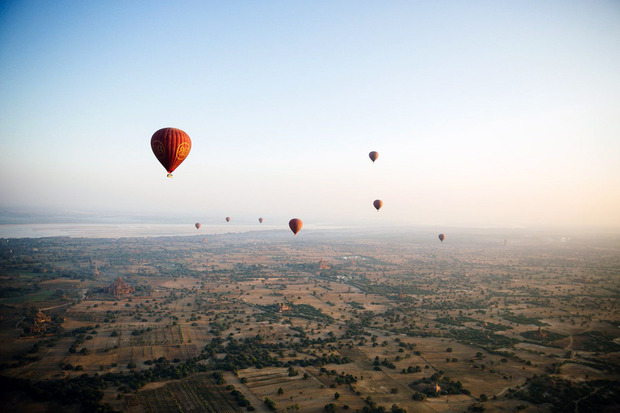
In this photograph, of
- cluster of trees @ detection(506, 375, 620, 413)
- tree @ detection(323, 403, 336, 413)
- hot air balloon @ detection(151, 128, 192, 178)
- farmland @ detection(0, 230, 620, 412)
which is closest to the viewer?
tree @ detection(323, 403, 336, 413)

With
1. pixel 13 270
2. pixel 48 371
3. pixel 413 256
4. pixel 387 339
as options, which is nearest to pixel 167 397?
pixel 48 371

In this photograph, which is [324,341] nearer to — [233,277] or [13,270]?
[233,277]

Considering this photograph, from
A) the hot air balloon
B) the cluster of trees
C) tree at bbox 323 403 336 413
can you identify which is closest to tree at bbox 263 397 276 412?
tree at bbox 323 403 336 413

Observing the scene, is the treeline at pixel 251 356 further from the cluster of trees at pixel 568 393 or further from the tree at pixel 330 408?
the cluster of trees at pixel 568 393

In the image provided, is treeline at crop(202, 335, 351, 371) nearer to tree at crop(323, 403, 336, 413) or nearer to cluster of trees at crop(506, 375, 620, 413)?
tree at crop(323, 403, 336, 413)

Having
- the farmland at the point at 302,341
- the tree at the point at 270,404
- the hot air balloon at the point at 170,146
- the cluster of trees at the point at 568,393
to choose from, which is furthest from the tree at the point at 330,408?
the hot air balloon at the point at 170,146

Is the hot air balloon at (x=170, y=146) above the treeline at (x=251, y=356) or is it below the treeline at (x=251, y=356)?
above
